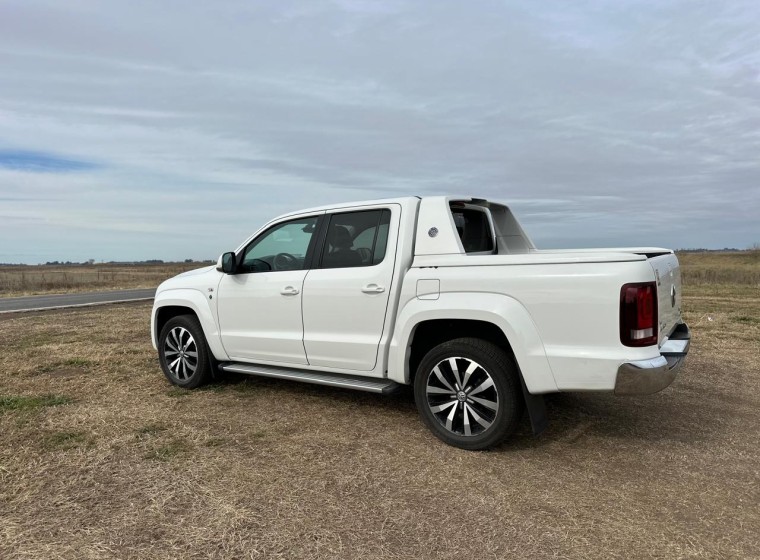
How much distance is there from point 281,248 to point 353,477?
99.9 inches

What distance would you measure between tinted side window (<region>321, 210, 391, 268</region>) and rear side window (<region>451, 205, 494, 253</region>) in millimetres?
697

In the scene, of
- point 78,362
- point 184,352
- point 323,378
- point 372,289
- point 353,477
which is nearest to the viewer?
point 353,477

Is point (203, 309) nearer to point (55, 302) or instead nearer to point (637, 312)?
point (637, 312)

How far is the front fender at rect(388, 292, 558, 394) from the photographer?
366cm

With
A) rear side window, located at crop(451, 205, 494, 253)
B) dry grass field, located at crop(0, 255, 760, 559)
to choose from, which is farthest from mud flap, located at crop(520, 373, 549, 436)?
rear side window, located at crop(451, 205, 494, 253)

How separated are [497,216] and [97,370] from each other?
521cm

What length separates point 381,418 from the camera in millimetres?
4812

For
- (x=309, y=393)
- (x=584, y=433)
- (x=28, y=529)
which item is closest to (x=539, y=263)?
(x=584, y=433)

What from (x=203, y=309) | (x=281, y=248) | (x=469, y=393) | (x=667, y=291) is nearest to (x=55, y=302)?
(x=203, y=309)

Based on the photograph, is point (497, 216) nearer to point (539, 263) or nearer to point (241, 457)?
point (539, 263)

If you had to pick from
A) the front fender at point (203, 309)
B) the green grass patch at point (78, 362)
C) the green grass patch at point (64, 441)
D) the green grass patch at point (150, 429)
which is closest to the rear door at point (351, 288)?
the front fender at point (203, 309)

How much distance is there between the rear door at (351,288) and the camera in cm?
446

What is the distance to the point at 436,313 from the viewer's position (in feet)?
13.4

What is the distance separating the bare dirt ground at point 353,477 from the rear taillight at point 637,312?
3.20 feet
